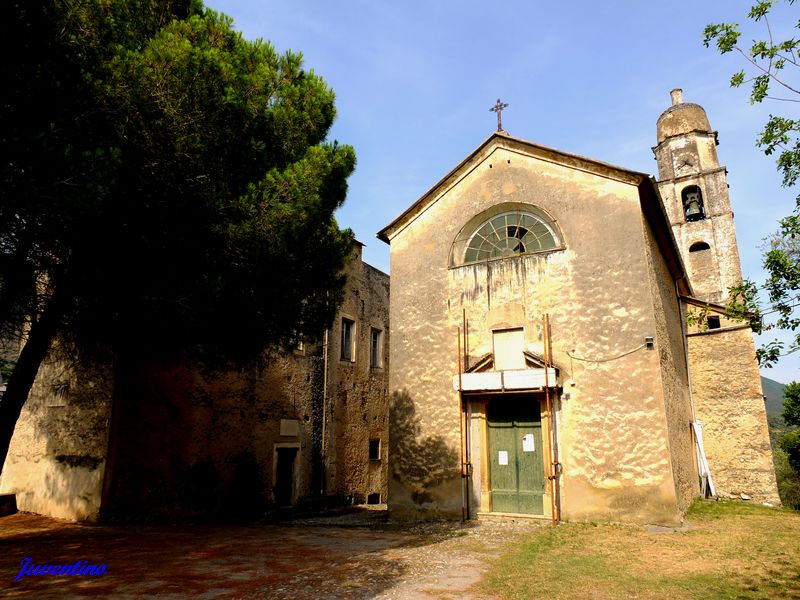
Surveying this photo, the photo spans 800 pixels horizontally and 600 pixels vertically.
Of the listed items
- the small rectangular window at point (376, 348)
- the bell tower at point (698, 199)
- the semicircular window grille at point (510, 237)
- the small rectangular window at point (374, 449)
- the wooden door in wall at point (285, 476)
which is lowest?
the wooden door in wall at point (285, 476)

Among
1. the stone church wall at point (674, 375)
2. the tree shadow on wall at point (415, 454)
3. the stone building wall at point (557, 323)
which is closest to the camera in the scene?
the stone building wall at point (557, 323)

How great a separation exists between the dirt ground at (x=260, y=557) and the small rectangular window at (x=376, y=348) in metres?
7.50

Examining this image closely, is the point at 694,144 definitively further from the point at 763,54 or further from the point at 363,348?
the point at 763,54

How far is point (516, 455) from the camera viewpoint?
10.8m

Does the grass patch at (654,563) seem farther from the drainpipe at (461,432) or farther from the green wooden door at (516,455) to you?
the drainpipe at (461,432)

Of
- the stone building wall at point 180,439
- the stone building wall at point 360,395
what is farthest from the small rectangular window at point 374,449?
the stone building wall at point 180,439

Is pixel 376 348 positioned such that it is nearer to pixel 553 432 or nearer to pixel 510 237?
pixel 510 237

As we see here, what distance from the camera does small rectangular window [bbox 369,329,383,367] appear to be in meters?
18.2

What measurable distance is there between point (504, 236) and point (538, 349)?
2.73 metres

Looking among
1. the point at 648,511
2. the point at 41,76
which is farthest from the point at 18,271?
the point at 648,511

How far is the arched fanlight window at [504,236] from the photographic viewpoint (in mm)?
11547

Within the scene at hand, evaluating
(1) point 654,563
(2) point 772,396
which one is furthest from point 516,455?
(2) point 772,396

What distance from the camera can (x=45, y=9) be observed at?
19.9 feet

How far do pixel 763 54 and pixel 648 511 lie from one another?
726 centimetres
